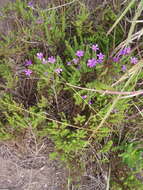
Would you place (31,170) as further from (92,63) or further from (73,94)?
(92,63)

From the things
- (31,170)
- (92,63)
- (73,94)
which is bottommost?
(31,170)

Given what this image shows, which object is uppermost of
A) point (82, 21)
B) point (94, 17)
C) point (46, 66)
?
point (94, 17)

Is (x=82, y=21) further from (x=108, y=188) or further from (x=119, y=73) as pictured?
(x=108, y=188)

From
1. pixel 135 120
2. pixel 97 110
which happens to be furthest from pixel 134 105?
pixel 97 110

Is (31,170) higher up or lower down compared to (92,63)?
lower down

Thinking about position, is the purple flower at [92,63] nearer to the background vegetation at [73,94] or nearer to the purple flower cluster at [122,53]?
the background vegetation at [73,94]

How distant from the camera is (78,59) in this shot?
4.74 ft

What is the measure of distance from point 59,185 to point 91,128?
0.53 meters

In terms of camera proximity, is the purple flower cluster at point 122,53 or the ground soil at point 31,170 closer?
the purple flower cluster at point 122,53

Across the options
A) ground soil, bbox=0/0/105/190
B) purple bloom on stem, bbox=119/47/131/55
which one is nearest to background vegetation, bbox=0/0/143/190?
purple bloom on stem, bbox=119/47/131/55

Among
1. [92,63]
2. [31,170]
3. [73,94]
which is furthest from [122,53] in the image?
[31,170]

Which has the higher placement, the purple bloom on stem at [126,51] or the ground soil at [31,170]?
the purple bloom on stem at [126,51]

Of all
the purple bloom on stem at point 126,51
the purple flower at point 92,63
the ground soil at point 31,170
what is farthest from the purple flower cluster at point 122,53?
the ground soil at point 31,170

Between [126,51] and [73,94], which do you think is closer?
[126,51]
